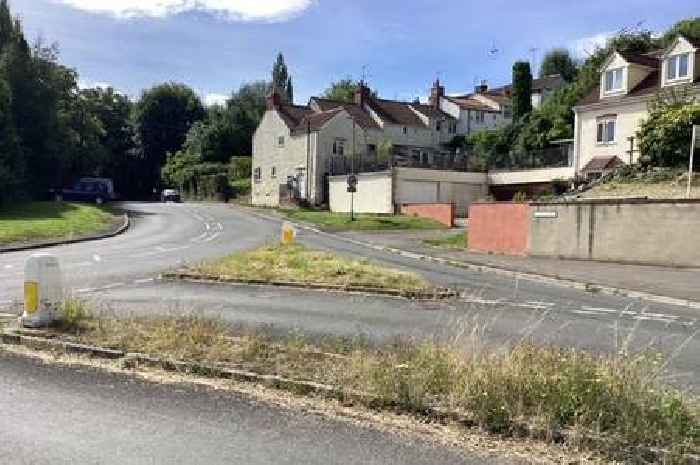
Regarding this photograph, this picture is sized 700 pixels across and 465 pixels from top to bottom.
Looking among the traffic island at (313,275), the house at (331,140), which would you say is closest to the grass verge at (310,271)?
A: the traffic island at (313,275)

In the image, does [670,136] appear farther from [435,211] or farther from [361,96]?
[361,96]

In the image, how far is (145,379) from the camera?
298 inches

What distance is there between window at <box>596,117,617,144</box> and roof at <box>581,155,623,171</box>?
50.4 inches

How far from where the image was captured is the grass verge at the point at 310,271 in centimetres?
1650

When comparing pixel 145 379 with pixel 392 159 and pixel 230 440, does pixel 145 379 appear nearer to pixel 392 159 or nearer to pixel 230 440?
pixel 230 440

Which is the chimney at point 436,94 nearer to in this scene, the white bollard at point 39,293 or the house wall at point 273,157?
the house wall at point 273,157

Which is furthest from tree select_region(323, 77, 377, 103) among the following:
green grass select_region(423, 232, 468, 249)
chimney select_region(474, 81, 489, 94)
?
green grass select_region(423, 232, 468, 249)

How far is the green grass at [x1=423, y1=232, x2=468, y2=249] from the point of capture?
31.3 metres

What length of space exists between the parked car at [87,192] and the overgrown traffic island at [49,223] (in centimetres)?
958

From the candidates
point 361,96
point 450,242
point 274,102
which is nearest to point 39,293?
point 450,242

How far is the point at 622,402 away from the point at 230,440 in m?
3.16

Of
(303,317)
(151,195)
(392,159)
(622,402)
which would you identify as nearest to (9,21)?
(392,159)

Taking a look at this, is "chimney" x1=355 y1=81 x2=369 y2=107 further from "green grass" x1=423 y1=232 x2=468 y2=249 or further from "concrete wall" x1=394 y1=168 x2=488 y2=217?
"green grass" x1=423 y1=232 x2=468 y2=249

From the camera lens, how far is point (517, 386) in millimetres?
6207
